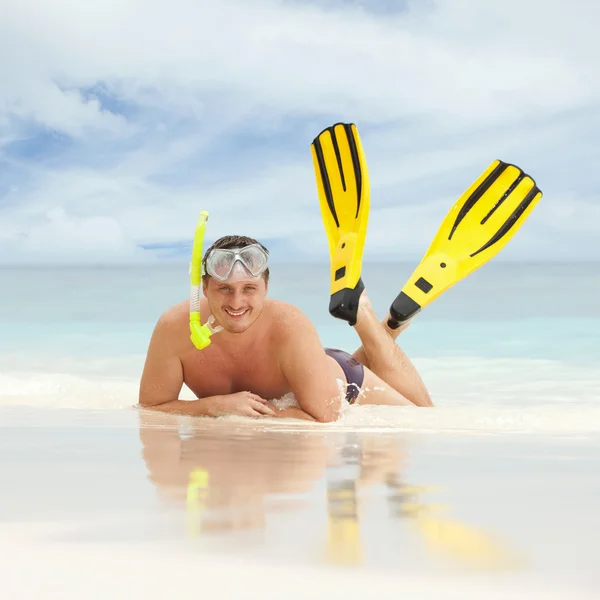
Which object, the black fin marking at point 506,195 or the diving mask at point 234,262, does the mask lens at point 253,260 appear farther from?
the black fin marking at point 506,195

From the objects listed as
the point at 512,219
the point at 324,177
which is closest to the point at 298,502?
the point at 324,177

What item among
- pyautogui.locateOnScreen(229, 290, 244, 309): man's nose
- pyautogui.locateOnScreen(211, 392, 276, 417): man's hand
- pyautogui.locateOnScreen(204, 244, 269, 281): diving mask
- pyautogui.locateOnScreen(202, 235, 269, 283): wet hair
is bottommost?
pyautogui.locateOnScreen(211, 392, 276, 417): man's hand

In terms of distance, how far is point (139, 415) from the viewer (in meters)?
3.89

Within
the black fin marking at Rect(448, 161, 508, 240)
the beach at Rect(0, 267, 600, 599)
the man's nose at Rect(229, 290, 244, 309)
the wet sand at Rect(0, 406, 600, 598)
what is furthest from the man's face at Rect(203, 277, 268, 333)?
the black fin marking at Rect(448, 161, 508, 240)

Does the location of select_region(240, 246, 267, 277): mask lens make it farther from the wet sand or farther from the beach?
the wet sand

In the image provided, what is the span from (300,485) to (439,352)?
700cm

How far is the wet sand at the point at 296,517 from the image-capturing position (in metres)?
1.56

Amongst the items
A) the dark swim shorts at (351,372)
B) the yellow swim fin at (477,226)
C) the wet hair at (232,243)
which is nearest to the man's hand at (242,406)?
the wet hair at (232,243)

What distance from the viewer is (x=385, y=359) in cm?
490

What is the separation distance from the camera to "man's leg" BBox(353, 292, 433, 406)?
4.82 metres

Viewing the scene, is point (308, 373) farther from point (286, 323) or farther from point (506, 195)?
point (506, 195)

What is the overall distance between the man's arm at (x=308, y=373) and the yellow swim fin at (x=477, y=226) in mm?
1247

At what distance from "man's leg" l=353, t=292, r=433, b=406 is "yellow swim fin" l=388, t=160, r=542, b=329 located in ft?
0.61

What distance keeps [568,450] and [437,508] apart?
1.06 meters
